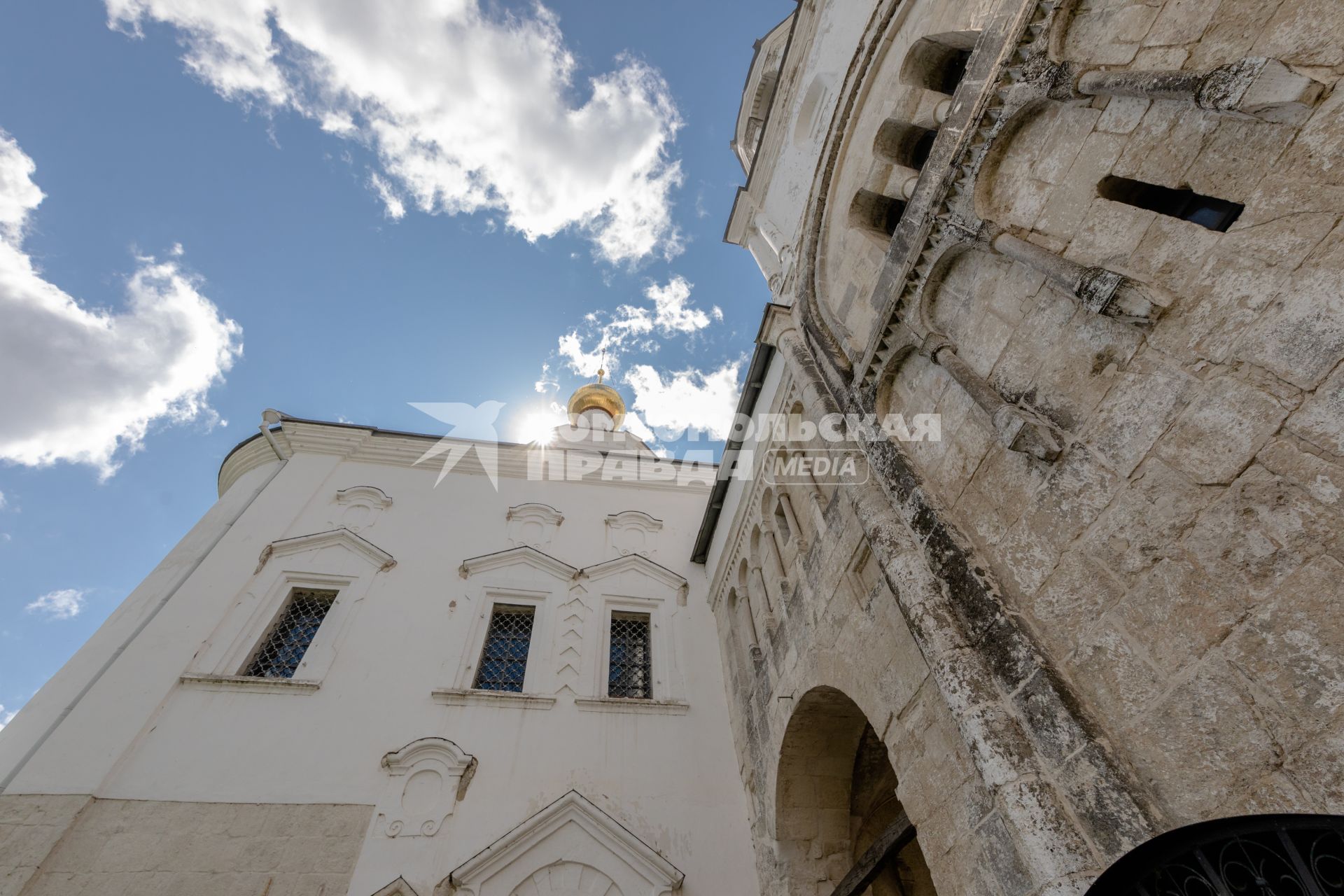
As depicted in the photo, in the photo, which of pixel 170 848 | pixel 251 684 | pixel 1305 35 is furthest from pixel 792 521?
pixel 170 848

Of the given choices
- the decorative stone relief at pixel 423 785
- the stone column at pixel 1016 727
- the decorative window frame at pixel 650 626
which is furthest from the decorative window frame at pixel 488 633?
the stone column at pixel 1016 727

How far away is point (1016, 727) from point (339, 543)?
9.50 meters

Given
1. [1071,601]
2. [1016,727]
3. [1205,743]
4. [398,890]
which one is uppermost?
[398,890]

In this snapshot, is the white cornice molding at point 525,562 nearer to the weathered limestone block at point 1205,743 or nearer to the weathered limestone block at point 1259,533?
the weathered limestone block at point 1205,743

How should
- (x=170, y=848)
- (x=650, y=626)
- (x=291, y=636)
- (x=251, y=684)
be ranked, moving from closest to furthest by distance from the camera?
(x=170, y=848) < (x=251, y=684) < (x=291, y=636) < (x=650, y=626)

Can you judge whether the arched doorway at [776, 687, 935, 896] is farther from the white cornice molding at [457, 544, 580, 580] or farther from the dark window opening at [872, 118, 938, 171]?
the dark window opening at [872, 118, 938, 171]

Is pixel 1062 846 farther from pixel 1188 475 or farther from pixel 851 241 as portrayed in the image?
pixel 851 241

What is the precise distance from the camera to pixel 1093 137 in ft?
10.6

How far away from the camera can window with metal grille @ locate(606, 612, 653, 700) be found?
8797 mm

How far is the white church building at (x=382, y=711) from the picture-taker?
6.09 meters

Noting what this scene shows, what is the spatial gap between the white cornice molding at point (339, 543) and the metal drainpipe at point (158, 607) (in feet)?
2.66

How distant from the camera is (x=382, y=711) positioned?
24.6ft

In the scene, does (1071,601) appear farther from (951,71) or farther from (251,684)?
(251,684)

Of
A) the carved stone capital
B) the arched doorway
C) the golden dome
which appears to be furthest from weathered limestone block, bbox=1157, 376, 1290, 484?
the golden dome
